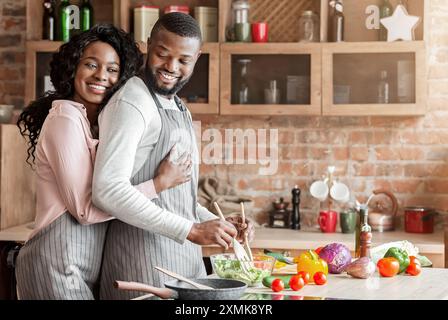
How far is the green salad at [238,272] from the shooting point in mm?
2801

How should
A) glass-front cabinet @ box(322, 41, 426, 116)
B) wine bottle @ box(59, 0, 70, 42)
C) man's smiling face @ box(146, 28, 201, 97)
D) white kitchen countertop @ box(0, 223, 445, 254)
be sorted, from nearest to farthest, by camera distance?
man's smiling face @ box(146, 28, 201, 97) → white kitchen countertop @ box(0, 223, 445, 254) → glass-front cabinet @ box(322, 41, 426, 116) → wine bottle @ box(59, 0, 70, 42)

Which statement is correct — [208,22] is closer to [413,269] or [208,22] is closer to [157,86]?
[157,86]

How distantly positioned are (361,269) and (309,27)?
8.04ft

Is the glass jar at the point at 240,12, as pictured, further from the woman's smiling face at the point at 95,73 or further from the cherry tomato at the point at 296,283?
the cherry tomato at the point at 296,283

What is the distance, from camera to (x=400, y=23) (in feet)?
16.4

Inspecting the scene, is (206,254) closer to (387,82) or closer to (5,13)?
(387,82)

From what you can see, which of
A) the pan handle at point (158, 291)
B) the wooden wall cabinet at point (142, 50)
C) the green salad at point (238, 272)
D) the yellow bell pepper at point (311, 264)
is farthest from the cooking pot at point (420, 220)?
the pan handle at point (158, 291)

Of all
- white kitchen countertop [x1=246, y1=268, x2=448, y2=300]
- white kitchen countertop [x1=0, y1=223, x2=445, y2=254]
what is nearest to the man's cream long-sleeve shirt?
white kitchen countertop [x1=246, y1=268, x2=448, y2=300]

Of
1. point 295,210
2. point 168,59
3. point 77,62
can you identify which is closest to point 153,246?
point 168,59

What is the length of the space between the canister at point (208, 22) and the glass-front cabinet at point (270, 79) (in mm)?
150

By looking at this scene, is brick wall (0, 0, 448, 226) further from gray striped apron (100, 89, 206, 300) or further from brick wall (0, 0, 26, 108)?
gray striped apron (100, 89, 206, 300)

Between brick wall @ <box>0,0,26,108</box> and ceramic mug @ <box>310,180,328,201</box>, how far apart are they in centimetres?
209

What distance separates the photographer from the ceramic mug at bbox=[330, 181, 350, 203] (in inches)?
206
